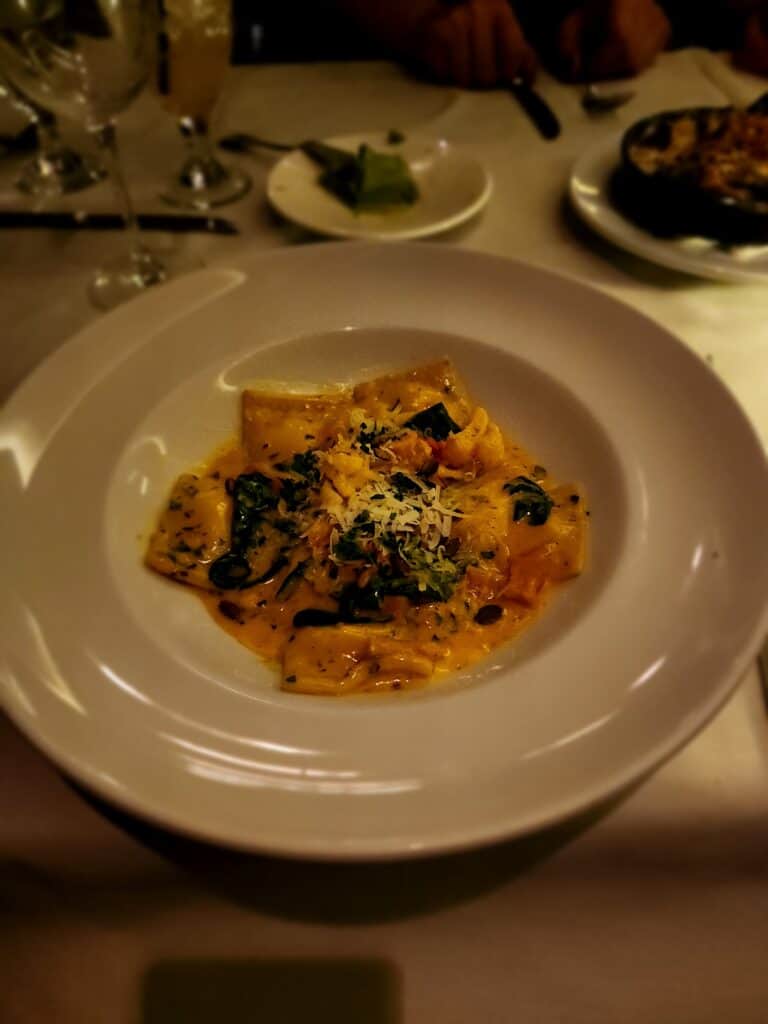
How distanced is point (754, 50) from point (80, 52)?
239cm

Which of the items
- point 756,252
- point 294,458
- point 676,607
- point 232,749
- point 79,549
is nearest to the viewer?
point 232,749

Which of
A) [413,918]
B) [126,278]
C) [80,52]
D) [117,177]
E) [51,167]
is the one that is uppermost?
[80,52]

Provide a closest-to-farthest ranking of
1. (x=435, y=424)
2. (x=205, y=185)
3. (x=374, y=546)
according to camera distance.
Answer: (x=374, y=546)
(x=435, y=424)
(x=205, y=185)

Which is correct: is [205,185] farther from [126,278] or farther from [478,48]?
[478,48]

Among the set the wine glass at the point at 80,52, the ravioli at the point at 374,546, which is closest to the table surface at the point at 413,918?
the ravioli at the point at 374,546

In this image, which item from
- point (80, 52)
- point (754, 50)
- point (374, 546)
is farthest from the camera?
point (754, 50)

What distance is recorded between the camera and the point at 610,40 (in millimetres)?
2766

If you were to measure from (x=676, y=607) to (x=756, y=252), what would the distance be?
4.02 ft

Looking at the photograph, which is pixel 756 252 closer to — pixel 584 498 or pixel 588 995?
pixel 584 498

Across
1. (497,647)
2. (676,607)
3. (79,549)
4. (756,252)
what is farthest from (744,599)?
(756,252)

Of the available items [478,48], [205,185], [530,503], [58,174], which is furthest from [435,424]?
[478,48]

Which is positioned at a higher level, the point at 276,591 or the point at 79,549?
the point at 79,549

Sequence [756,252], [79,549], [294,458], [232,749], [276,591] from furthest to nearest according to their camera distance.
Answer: [756,252] < [294,458] < [276,591] < [79,549] < [232,749]

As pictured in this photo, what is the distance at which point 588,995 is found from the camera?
95cm
